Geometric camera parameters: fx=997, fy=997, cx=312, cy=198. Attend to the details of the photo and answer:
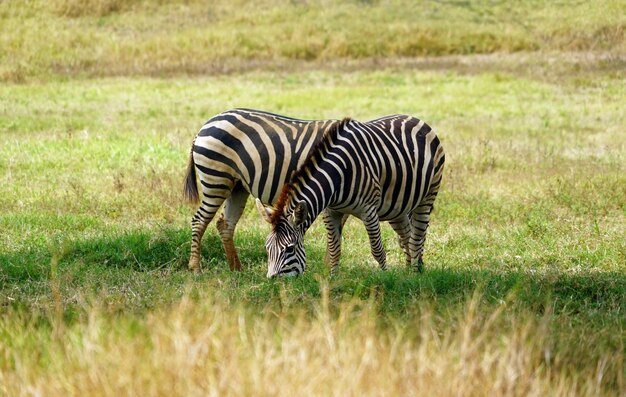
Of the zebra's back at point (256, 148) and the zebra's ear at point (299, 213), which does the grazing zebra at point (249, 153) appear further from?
the zebra's ear at point (299, 213)

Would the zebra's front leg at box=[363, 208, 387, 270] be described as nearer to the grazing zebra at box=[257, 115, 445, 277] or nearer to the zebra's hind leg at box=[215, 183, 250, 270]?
the grazing zebra at box=[257, 115, 445, 277]

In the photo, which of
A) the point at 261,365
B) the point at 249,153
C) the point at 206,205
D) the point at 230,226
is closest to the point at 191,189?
the point at 206,205

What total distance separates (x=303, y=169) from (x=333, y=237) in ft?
3.50

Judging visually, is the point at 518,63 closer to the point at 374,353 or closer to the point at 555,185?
the point at 555,185

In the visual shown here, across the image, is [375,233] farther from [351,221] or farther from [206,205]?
[351,221]

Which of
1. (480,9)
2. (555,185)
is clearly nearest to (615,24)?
(480,9)

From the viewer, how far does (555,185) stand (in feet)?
46.0

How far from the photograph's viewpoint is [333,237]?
9.70 meters

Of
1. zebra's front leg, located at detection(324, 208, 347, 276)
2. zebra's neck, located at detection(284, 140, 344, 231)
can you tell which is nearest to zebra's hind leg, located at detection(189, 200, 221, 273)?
zebra's front leg, located at detection(324, 208, 347, 276)

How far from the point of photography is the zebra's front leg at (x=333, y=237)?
967 centimetres

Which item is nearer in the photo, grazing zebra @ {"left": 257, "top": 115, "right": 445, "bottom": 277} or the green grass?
the green grass

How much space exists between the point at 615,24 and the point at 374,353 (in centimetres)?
3325

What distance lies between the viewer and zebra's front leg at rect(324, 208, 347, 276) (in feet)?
31.7

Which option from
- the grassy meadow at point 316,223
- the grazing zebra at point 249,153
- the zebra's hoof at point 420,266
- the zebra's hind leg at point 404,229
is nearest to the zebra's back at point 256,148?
the grazing zebra at point 249,153
